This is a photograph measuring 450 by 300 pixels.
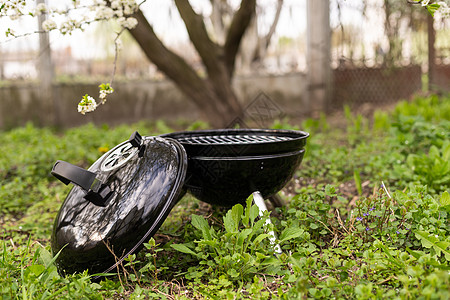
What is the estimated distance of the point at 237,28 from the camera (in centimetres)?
550

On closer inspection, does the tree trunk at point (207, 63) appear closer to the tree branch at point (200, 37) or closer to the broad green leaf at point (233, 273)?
the tree branch at point (200, 37)

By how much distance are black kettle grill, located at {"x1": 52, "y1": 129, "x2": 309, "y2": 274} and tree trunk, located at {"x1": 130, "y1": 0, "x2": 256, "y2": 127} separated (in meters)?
3.04

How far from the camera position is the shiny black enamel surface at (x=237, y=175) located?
2.06 m

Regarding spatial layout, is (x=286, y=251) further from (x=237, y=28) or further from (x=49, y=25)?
(x=237, y=28)

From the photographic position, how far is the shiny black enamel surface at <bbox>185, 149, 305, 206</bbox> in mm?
2056

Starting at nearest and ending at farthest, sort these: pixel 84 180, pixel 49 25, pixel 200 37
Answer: pixel 84 180 < pixel 49 25 < pixel 200 37

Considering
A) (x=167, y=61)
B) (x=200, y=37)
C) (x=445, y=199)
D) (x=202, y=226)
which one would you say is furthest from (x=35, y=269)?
(x=200, y=37)

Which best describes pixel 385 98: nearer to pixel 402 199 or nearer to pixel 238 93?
pixel 238 93

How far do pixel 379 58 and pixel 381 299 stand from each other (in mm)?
6890

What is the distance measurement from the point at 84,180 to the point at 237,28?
410 centimetres

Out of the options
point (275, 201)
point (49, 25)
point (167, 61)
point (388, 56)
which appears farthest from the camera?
point (388, 56)

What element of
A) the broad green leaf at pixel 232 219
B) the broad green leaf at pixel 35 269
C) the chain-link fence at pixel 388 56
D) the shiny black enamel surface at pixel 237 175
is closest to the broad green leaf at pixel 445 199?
the shiny black enamel surface at pixel 237 175

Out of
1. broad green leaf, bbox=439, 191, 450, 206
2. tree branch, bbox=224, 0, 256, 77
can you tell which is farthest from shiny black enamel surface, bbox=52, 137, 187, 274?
tree branch, bbox=224, 0, 256, 77

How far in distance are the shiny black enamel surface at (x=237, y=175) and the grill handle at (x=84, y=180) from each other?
1.50 ft
